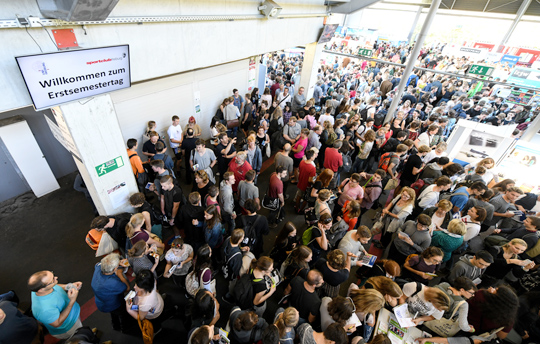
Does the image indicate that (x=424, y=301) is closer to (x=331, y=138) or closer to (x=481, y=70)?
(x=331, y=138)

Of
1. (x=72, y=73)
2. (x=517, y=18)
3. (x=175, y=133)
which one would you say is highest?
(x=517, y=18)

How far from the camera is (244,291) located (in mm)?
2814

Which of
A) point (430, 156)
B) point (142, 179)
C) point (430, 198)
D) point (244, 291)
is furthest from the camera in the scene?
point (430, 156)

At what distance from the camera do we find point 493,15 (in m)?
19.6

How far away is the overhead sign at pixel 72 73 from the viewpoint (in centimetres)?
242

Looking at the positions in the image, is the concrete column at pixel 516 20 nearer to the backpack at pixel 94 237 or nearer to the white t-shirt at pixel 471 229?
the white t-shirt at pixel 471 229

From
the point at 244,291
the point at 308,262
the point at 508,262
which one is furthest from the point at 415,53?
the point at 244,291

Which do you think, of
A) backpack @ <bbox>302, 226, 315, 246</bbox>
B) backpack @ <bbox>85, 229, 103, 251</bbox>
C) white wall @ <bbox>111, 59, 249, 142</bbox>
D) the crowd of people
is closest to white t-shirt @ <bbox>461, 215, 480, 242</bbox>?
the crowd of people

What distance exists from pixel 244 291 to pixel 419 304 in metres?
2.07

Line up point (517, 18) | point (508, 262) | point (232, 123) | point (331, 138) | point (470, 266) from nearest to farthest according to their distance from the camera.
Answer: point (470, 266) → point (508, 262) → point (331, 138) → point (232, 123) → point (517, 18)

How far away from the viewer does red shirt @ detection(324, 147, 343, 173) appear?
520cm

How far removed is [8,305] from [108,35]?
3.30 meters

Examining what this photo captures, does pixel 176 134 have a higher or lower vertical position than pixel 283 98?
lower

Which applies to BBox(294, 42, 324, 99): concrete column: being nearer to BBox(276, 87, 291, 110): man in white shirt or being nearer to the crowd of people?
BBox(276, 87, 291, 110): man in white shirt
